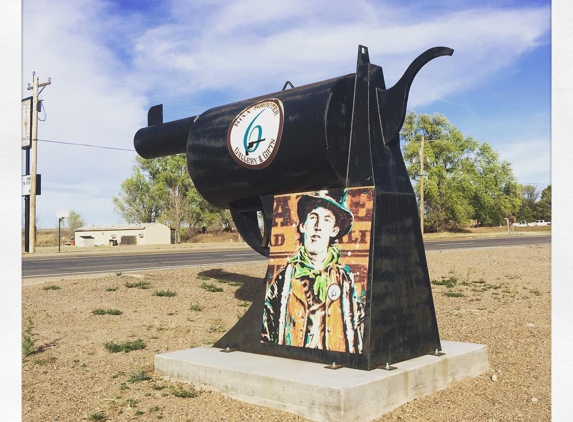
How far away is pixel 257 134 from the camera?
5.42m

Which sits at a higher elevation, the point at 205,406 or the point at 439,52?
the point at 439,52

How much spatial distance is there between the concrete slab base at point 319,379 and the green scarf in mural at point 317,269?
596 millimetres

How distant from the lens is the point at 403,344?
4.73 m

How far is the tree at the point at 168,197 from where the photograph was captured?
180 ft

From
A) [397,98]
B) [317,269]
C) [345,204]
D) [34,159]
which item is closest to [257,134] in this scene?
[345,204]

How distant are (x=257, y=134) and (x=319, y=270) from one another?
1.44 m

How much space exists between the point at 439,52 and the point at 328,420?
3003mm

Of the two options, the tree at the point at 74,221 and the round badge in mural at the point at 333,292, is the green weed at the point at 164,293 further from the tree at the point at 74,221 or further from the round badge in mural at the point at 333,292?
the tree at the point at 74,221

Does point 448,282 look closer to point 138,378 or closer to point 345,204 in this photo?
point 345,204

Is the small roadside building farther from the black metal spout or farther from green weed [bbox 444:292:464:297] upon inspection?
the black metal spout

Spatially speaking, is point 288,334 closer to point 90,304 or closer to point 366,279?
point 366,279

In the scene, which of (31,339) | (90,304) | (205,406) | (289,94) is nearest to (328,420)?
(205,406)

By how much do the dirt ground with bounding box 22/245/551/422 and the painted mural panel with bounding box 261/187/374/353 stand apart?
713 mm
